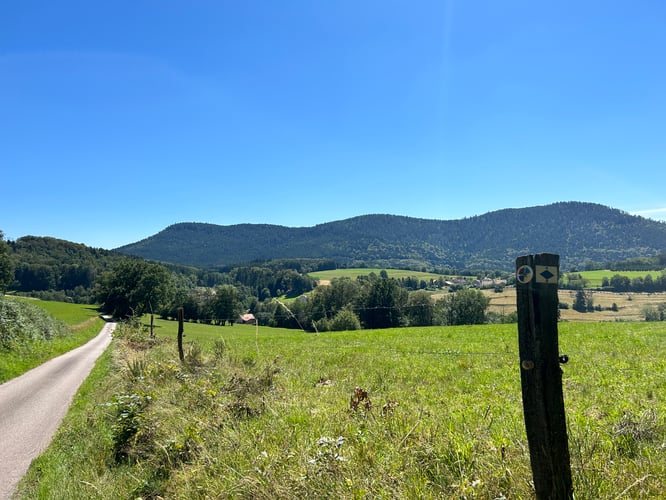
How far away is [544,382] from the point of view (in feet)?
8.34

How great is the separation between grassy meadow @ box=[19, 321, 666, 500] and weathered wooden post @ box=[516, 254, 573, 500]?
1.46 feet

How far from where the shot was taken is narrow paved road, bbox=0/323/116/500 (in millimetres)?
6801

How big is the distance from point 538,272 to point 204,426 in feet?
16.0

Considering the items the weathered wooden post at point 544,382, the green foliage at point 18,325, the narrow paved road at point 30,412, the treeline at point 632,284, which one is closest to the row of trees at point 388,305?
the treeline at point 632,284

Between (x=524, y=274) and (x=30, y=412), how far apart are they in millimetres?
12628

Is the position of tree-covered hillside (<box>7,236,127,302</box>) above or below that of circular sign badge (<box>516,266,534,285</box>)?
above

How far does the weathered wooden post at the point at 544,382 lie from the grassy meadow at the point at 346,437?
44 centimetres

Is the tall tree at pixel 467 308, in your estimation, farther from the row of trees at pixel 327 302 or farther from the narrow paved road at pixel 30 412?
the narrow paved road at pixel 30 412

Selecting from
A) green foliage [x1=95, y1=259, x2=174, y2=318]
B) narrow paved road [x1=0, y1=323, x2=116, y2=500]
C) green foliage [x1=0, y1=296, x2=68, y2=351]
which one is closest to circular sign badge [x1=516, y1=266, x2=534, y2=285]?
narrow paved road [x1=0, y1=323, x2=116, y2=500]

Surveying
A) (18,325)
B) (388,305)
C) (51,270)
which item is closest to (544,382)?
(18,325)

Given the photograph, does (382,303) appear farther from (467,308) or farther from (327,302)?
(467,308)

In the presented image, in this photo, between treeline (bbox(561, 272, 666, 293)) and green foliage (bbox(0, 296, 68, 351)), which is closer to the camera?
green foliage (bbox(0, 296, 68, 351))

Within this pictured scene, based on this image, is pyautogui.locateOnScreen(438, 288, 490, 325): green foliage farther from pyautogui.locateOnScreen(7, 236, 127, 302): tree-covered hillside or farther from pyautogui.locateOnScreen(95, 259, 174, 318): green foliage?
pyautogui.locateOnScreen(7, 236, 127, 302): tree-covered hillside

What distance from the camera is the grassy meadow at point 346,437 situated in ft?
10.9
